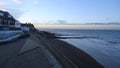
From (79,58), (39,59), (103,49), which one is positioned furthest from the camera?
(103,49)

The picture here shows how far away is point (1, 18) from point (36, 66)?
2623 inches

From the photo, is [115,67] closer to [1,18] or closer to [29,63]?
[29,63]

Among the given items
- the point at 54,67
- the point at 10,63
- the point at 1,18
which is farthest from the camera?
the point at 1,18

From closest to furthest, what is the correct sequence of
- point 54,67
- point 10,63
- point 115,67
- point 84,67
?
point 54,67
point 10,63
point 84,67
point 115,67

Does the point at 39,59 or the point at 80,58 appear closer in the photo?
the point at 39,59

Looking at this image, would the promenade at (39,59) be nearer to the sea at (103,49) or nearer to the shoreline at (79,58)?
the shoreline at (79,58)

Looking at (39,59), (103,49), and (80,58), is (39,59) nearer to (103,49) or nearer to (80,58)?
(80,58)

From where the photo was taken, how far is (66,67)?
560 inches

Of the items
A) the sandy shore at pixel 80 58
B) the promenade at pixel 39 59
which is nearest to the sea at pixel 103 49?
the sandy shore at pixel 80 58

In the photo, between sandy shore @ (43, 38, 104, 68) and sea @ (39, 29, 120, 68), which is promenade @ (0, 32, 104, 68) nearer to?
sandy shore @ (43, 38, 104, 68)

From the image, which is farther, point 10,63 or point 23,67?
point 10,63

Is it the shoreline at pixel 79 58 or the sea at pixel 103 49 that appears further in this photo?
the sea at pixel 103 49

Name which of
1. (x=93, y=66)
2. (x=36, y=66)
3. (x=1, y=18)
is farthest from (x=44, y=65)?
(x=1, y=18)

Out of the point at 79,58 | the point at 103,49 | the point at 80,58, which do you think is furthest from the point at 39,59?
the point at 103,49
